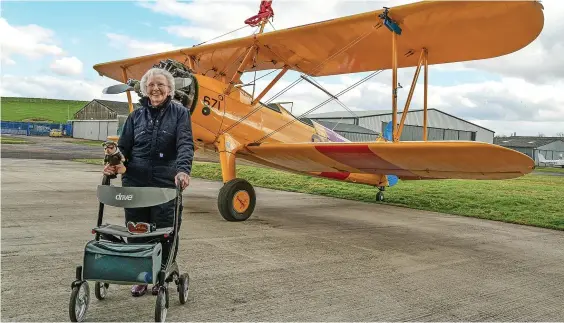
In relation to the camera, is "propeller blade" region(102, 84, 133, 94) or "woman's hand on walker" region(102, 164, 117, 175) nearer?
"woman's hand on walker" region(102, 164, 117, 175)

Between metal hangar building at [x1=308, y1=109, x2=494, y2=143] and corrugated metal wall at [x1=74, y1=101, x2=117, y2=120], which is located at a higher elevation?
corrugated metal wall at [x1=74, y1=101, x2=117, y2=120]

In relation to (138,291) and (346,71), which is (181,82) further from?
(138,291)

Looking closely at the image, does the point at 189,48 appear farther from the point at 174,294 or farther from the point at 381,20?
the point at 174,294

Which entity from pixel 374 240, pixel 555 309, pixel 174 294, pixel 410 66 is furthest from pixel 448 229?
pixel 174 294

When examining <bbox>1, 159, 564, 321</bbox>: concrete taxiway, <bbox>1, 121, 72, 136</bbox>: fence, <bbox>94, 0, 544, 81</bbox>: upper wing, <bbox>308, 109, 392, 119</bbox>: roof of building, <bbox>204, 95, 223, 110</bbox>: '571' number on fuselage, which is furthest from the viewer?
<bbox>1, 121, 72, 136</bbox>: fence

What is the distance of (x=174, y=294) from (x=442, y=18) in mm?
4918

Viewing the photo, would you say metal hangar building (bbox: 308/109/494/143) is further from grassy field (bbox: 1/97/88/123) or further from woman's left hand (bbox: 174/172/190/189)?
grassy field (bbox: 1/97/88/123)

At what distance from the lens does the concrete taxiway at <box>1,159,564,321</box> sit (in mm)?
3197

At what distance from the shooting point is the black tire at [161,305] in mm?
2717

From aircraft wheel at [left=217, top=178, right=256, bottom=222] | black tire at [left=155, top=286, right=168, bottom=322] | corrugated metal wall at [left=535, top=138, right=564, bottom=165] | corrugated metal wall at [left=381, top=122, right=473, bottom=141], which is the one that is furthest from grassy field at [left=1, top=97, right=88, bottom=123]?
black tire at [left=155, top=286, right=168, bottom=322]

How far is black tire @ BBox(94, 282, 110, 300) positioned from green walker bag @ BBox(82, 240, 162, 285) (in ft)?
1.32

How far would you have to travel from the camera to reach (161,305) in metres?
2.73

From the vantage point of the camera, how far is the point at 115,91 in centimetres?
699

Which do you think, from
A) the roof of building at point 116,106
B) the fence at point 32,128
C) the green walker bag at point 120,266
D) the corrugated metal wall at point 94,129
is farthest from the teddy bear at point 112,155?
the fence at point 32,128
